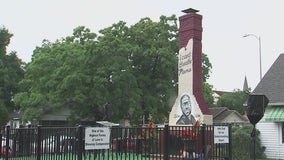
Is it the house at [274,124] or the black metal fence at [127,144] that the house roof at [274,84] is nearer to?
the house at [274,124]

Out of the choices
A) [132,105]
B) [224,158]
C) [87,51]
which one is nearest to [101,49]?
[87,51]

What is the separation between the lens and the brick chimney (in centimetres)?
2330

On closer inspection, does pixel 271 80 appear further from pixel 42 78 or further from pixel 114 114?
pixel 42 78

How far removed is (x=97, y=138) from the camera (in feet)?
36.7

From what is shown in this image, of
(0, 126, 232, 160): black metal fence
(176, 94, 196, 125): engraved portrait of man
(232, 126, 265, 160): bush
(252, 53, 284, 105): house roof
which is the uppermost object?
(252, 53, 284, 105): house roof

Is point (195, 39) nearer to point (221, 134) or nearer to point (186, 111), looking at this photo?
point (186, 111)

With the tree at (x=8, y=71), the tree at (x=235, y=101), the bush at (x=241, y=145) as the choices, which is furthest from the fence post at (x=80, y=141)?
the tree at (x=235, y=101)

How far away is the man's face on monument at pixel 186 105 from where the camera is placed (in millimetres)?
23433

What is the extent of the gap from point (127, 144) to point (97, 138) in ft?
4.22

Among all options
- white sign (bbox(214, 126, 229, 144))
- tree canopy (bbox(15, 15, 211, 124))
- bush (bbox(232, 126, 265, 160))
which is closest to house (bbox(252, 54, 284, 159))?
bush (bbox(232, 126, 265, 160))

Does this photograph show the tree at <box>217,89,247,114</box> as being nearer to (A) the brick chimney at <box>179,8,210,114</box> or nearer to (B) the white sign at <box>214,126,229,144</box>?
(A) the brick chimney at <box>179,8,210,114</box>

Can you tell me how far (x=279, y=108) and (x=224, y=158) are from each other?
48.7 ft

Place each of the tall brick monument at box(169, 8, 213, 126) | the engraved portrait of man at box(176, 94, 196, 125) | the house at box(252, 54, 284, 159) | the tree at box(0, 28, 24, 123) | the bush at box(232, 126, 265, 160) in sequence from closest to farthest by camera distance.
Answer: the bush at box(232, 126, 265, 160), the tall brick monument at box(169, 8, 213, 126), the engraved portrait of man at box(176, 94, 196, 125), the house at box(252, 54, 284, 159), the tree at box(0, 28, 24, 123)

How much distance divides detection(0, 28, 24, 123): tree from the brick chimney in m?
35.5
